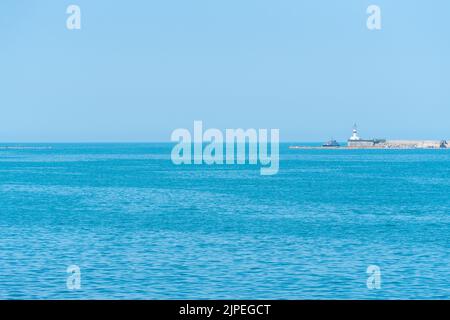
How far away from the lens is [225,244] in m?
45.2

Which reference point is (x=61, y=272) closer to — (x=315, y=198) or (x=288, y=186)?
(x=315, y=198)

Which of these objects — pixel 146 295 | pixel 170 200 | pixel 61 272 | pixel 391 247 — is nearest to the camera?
pixel 146 295

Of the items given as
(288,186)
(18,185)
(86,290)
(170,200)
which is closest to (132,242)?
(86,290)

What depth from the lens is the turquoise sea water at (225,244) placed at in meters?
31.2

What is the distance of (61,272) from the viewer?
1374 inches

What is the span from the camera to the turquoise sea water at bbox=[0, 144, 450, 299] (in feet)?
102

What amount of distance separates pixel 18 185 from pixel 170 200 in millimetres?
39620
